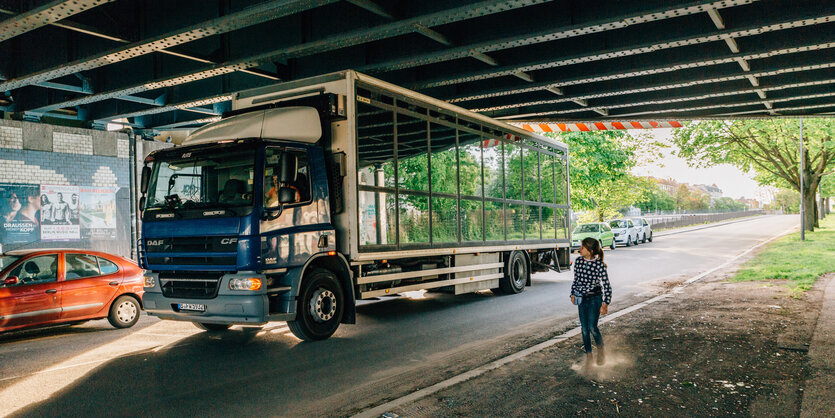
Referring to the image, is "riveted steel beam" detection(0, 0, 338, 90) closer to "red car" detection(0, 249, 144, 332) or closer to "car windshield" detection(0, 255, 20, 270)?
"red car" detection(0, 249, 144, 332)

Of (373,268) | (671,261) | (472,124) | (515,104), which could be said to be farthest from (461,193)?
(671,261)

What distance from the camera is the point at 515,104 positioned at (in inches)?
562

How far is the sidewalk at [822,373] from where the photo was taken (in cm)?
498

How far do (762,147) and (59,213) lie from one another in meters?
35.5

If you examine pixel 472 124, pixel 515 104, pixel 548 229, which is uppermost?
pixel 515 104

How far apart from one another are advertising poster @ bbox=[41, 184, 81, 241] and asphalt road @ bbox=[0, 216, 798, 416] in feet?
22.3

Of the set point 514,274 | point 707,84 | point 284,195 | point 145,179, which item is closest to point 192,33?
point 145,179

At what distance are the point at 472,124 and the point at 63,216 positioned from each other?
1150 centimetres

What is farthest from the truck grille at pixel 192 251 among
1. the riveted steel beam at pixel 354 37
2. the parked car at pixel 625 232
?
the parked car at pixel 625 232

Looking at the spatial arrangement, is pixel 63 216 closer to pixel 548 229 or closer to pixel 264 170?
pixel 264 170

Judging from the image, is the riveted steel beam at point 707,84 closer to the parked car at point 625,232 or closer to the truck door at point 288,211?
the truck door at point 288,211

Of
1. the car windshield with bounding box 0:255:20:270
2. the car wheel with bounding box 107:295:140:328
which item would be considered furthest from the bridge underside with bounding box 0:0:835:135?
the car wheel with bounding box 107:295:140:328

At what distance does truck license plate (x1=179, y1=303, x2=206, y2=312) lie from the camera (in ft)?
24.2

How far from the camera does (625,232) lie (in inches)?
1244
